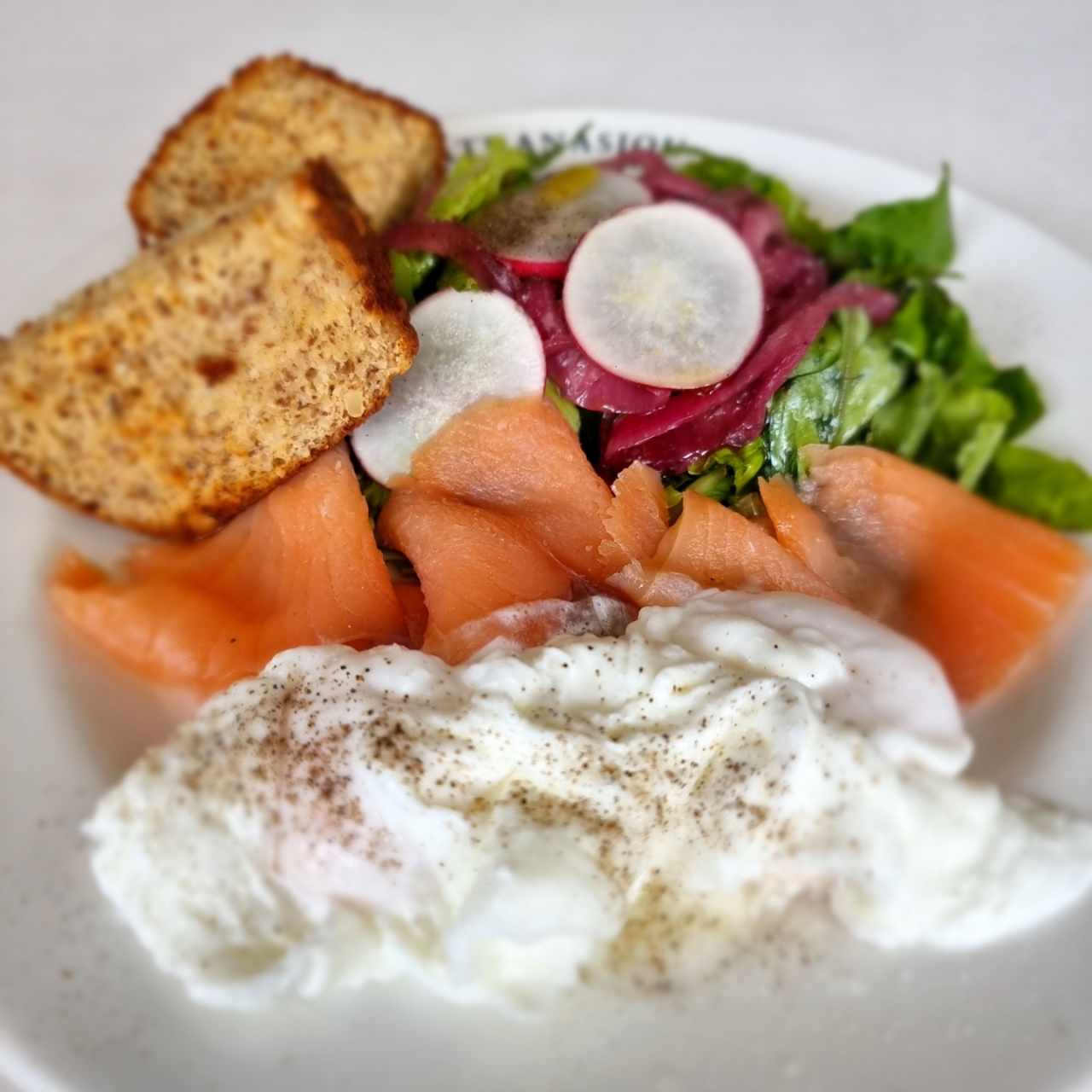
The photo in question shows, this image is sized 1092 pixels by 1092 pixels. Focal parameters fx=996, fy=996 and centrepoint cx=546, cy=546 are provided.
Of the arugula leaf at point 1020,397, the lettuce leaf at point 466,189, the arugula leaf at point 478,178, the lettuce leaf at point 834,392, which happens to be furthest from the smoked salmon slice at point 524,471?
the arugula leaf at point 1020,397

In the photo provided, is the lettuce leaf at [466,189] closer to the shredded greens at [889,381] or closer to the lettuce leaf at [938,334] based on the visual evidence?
the shredded greens at [889,381]

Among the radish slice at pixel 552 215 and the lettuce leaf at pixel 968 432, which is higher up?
the radish slice at pixel 552 215

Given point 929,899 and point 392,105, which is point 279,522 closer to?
point 392,105

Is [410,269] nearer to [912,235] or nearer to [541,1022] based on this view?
[912,235]

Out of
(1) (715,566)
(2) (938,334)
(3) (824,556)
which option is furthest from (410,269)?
(2) (938,334)

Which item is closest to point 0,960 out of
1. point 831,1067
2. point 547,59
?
point 831,1067

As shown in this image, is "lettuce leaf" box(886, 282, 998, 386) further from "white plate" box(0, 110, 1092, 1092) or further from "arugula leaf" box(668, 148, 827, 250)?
"white plate" box(0, 110, 1092, 1092)

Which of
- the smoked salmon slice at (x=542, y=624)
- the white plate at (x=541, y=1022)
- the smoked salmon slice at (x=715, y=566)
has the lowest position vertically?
the white plate at (x=541, y=1022)
